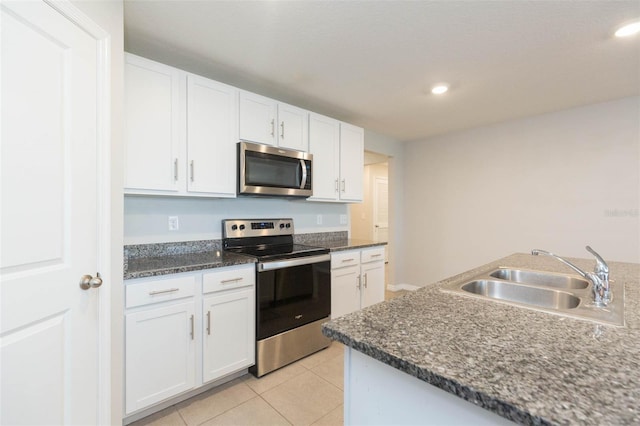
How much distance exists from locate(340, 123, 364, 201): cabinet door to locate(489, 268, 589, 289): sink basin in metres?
1.74

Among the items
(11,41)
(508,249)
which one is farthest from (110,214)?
(508,249)

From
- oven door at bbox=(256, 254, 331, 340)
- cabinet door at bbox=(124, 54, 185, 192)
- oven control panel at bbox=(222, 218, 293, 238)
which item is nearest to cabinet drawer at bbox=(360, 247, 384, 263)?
oven door at bbox=(256, 254, 331, 340)

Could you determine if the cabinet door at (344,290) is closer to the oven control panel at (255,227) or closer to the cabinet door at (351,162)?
the oven control panel at (255,227)

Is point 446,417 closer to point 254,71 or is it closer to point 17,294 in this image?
point 17,294

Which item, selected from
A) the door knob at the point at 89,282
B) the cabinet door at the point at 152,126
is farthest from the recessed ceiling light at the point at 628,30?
the door knob at the point at 89,282

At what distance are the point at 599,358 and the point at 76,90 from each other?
78.1 inches

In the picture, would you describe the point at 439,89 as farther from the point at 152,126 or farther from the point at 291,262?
the point at 152,126

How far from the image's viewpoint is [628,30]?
5.73 ft

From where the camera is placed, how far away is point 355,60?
6.87ft

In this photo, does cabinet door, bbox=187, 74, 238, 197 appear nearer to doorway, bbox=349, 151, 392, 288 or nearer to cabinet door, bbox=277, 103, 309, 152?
cabinet door, bbox=277, 103, 309, 152

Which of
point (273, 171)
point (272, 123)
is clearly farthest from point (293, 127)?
point (273, 171)

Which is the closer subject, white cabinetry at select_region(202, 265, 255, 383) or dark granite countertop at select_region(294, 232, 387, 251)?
white cabinetry at select_region(202, 265, 255, 383)

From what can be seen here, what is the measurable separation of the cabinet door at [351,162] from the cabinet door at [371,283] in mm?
769

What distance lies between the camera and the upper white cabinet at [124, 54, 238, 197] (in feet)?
5.87
